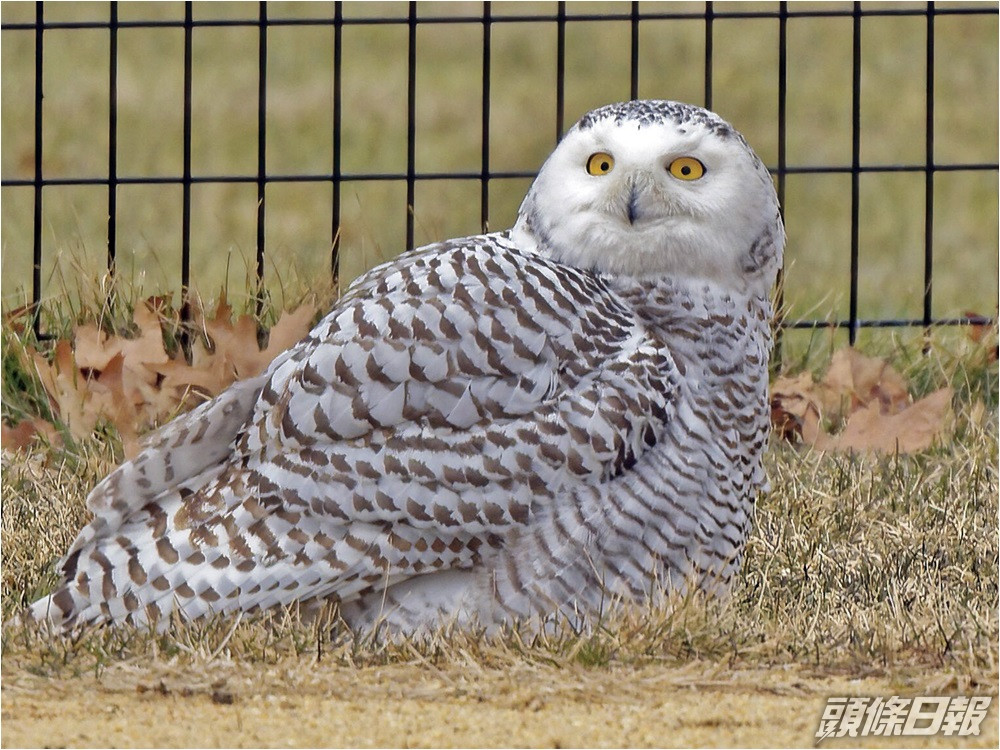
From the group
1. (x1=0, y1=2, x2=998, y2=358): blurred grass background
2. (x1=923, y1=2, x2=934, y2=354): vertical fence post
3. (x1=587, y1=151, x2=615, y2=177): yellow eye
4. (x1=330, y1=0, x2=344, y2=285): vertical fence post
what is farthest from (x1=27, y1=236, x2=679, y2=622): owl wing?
(x1=0, y1=2, x2=998, y2=358): blurred grass background

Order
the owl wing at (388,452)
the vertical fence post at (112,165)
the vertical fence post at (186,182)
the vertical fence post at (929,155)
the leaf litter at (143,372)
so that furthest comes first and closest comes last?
the vertical fence post at (929,155) → the vertical fence post at (112,165) → the vertical fence post at (186,182) → the leaf litter at (143,372) → the owl wing at (388,452)

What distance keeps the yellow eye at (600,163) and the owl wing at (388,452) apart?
25cm

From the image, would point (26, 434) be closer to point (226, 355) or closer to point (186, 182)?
point (226, 355)

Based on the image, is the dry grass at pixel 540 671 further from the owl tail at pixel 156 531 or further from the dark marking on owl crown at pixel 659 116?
the dark marking on owl crown at pixel 659 116

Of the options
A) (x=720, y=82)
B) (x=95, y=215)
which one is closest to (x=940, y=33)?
(x=720, y=82)

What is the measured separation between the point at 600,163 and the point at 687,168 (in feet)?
0.64

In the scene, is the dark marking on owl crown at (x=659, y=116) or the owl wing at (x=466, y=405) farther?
the dark marking on owl crown at (x=659, y=116)

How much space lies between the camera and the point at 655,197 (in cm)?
369

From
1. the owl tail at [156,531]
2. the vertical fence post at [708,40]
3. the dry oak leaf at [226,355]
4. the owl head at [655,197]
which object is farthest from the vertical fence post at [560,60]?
the owl tail at [156,531]

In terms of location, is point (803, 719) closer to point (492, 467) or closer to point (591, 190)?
point (492, 467)

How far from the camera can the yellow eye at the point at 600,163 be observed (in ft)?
12.3

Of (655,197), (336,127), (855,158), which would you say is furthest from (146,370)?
(855,158)

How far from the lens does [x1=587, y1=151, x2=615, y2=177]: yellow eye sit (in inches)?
147

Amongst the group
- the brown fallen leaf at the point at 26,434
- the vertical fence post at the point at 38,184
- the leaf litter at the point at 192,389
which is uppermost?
the vertical fence post at the point at 38,184
